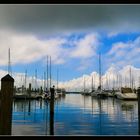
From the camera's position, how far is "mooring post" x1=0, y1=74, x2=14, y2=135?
115 inches

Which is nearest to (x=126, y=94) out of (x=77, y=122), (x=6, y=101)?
(x=77, y=122)

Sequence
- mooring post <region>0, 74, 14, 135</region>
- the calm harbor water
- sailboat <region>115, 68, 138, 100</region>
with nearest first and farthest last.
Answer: mooring post <region>0, 74, 14, 135</region> → the calm harbor water → sailboat <region>115, 68, 138, 100</region>

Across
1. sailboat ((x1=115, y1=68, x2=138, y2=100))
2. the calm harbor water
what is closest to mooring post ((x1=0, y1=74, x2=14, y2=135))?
the calm harbor water

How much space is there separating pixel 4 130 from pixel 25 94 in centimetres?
2709

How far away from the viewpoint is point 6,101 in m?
3.00

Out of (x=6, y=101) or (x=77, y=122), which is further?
(x=77, y=122)

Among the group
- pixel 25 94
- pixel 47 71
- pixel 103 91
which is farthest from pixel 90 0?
pixel 103 91

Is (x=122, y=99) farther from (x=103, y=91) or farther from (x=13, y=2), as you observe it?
(x=13, y=2)

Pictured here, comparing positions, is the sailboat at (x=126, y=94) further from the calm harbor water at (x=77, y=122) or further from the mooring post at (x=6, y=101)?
the mooring post at (x=6, y=101)

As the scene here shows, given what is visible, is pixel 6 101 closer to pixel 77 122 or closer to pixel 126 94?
pixel 77 122

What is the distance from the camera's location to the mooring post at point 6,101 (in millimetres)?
2928

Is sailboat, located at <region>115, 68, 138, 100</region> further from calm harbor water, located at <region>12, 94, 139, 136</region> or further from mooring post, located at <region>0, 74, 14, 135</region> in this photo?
mooring post, located at <region>0, 74, 14, 135</region>

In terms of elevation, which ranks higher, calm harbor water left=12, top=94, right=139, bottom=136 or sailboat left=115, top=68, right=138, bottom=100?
sailboat left=115, top=68, right=138, bottom=100

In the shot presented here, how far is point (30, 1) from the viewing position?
1.61m
